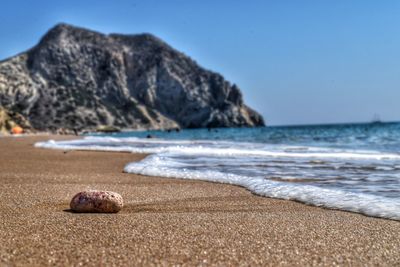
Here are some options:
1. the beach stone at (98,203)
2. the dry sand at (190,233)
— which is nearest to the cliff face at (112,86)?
the dry sand at (190,233)

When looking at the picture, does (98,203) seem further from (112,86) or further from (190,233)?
(112,86)

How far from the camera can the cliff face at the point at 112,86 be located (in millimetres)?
126438

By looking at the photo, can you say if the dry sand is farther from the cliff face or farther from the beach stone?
the cliff face

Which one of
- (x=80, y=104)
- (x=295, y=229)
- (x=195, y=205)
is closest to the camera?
(x=295, y=229)

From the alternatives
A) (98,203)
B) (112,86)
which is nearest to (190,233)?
(98,203)

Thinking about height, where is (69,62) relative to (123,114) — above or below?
above

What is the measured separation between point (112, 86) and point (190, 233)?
462 ft

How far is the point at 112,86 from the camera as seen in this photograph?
142625 millimetres

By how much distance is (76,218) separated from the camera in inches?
221

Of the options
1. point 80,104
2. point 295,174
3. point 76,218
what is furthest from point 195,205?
point 80,104

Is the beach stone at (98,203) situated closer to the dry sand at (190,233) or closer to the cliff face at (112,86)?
the dry sand at (190,233)

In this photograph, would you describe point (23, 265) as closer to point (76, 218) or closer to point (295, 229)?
point (76, 218)

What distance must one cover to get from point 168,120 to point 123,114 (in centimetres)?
1715

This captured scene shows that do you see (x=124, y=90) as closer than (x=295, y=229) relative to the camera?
No
